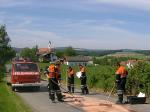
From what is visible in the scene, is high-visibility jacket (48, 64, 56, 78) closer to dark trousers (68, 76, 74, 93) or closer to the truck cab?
dark trousers (68, 76, 74, 93)

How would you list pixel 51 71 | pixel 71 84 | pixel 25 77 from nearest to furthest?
1. pixel 51 71
2. pixel 71 84
3. pixel 25 77

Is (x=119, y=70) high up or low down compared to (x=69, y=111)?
up

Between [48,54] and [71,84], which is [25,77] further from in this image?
[48,54]

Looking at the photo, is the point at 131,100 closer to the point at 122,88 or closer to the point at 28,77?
the point at 122,88

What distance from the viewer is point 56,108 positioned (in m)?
19.7

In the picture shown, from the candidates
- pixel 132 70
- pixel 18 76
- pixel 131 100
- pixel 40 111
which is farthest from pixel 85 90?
pixel 40 111

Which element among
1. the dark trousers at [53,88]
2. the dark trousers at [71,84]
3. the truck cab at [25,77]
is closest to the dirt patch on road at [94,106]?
the dark trousers at [53,88]

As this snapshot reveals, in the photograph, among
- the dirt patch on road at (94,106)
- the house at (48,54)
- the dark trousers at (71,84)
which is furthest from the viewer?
the dark trousers at (71,84)

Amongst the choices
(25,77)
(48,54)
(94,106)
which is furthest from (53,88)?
(48,54)

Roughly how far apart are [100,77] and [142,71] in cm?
807

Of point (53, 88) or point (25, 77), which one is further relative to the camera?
point (25, 77)

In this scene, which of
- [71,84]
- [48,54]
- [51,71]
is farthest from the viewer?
[48,54]

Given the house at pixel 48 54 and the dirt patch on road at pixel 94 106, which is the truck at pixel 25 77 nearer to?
the house at pixel 48 54

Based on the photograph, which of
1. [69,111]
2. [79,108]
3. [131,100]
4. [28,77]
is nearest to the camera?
[69,111]
